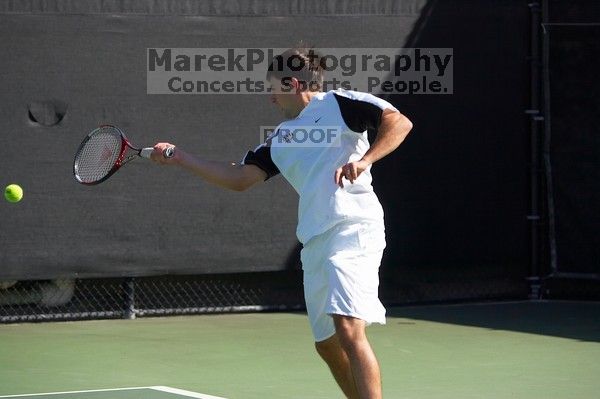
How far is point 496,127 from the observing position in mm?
9250

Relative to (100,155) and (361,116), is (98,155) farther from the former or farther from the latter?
(361,116)

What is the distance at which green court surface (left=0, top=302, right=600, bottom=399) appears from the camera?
233 inches

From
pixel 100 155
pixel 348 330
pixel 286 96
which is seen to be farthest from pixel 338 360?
pixel 100 155

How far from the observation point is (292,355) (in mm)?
7039

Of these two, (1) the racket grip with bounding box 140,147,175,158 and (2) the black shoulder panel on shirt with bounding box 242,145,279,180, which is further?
(2) the black shoulder panel on shirt with bounding box 242,145,279,180

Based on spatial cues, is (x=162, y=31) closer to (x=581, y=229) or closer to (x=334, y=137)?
(x=581, y=229)

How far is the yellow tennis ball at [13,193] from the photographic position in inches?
304

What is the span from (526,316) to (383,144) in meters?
4.60

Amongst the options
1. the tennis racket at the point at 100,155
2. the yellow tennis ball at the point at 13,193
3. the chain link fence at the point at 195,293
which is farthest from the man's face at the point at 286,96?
the chain link fence at the point at 195,293

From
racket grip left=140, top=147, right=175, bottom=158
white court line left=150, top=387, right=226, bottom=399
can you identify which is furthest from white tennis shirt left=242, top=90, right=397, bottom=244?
white court line left=150, top=387, right=226, bottom=399

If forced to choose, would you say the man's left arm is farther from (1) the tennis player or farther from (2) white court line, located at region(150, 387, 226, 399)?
(2) white court line, located at region(150, 387, 226, 399)

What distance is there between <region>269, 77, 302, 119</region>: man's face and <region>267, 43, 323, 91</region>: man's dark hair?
0.03 m

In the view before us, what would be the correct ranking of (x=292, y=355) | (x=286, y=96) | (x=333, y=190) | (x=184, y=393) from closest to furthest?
(x=333, y=190) < (x=286, y=96) < (x=184, y=393) < (x=292, y=355)

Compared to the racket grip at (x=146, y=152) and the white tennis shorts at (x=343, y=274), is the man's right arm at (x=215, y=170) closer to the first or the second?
the racket grip at (x=146, y=152)
